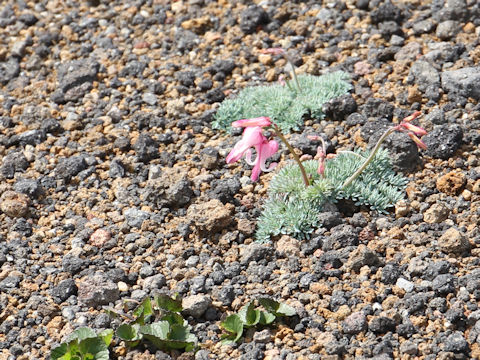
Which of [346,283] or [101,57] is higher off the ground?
[101,57]

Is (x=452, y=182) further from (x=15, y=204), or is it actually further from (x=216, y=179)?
(x=15, y=204)

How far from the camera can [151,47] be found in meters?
5.48

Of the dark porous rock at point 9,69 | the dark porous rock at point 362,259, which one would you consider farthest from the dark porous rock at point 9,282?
the dark porous rock at point 9,69

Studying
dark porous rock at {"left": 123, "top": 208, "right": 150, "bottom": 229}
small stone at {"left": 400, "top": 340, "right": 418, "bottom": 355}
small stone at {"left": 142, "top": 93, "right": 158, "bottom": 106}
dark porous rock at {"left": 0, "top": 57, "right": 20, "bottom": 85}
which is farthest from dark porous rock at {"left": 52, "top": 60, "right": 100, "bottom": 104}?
small stone at {"left": 400, "top": 340, "right": 418, "bottom": 355}

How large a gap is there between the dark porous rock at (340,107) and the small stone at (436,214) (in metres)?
0.92

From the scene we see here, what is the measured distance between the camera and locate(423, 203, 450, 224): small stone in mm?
3852

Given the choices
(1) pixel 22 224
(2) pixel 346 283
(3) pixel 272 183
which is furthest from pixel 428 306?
(1) pixel 22 224

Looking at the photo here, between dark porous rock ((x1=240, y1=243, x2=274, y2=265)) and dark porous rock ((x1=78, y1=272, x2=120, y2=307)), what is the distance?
650 millimetres

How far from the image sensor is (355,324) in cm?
339

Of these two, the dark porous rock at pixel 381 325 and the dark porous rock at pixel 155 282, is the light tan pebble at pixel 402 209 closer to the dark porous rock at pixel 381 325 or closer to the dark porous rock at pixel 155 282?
the dark porous rock at pixel 381 325

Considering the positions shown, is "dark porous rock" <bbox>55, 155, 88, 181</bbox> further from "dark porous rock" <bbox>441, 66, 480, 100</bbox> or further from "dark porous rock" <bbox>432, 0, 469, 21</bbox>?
"dark porous rock" <bbox>432, 0, 469, 21</bbox>

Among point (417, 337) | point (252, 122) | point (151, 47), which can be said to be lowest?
point (417, 337)

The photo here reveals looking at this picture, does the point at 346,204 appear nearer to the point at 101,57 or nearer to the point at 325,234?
the point at 325,234

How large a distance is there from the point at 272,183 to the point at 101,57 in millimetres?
1976
